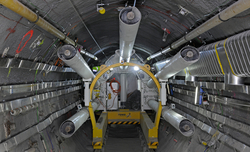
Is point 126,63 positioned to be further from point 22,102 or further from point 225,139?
point 225,139

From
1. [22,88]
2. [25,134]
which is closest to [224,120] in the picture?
[25,134]

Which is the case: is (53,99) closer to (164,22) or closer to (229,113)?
(164,22)

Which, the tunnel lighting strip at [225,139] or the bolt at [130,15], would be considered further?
the tunnel lighting strip at [225,139]

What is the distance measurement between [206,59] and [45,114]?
3.60 m

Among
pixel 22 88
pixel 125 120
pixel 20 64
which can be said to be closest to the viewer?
pixel 20 64

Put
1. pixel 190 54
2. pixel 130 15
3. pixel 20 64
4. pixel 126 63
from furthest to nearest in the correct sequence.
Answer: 1. pixel 126 63
2. pixel 190 54
3. pixel 20 64
4. pixel 130 15

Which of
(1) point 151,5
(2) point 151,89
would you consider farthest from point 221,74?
(2) point 151,89

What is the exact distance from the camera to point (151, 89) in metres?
8.00

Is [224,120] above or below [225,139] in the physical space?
above

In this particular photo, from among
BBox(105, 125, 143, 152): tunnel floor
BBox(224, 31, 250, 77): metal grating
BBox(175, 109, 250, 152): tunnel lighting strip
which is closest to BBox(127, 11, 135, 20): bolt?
BBox(224, 31, 250, 77): metal grating

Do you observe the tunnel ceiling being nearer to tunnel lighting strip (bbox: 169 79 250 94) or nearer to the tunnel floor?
tunnel lighting strip (bbox: 169 79 250 94)

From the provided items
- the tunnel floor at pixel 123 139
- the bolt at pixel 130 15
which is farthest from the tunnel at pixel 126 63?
the tunnel floor at pixel 123 139

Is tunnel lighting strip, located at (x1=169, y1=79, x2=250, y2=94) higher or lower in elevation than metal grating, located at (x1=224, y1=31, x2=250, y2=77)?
lower

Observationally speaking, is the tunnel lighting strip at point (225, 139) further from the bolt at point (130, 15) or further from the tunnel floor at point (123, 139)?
the tunnel floor at point (123, 139)
